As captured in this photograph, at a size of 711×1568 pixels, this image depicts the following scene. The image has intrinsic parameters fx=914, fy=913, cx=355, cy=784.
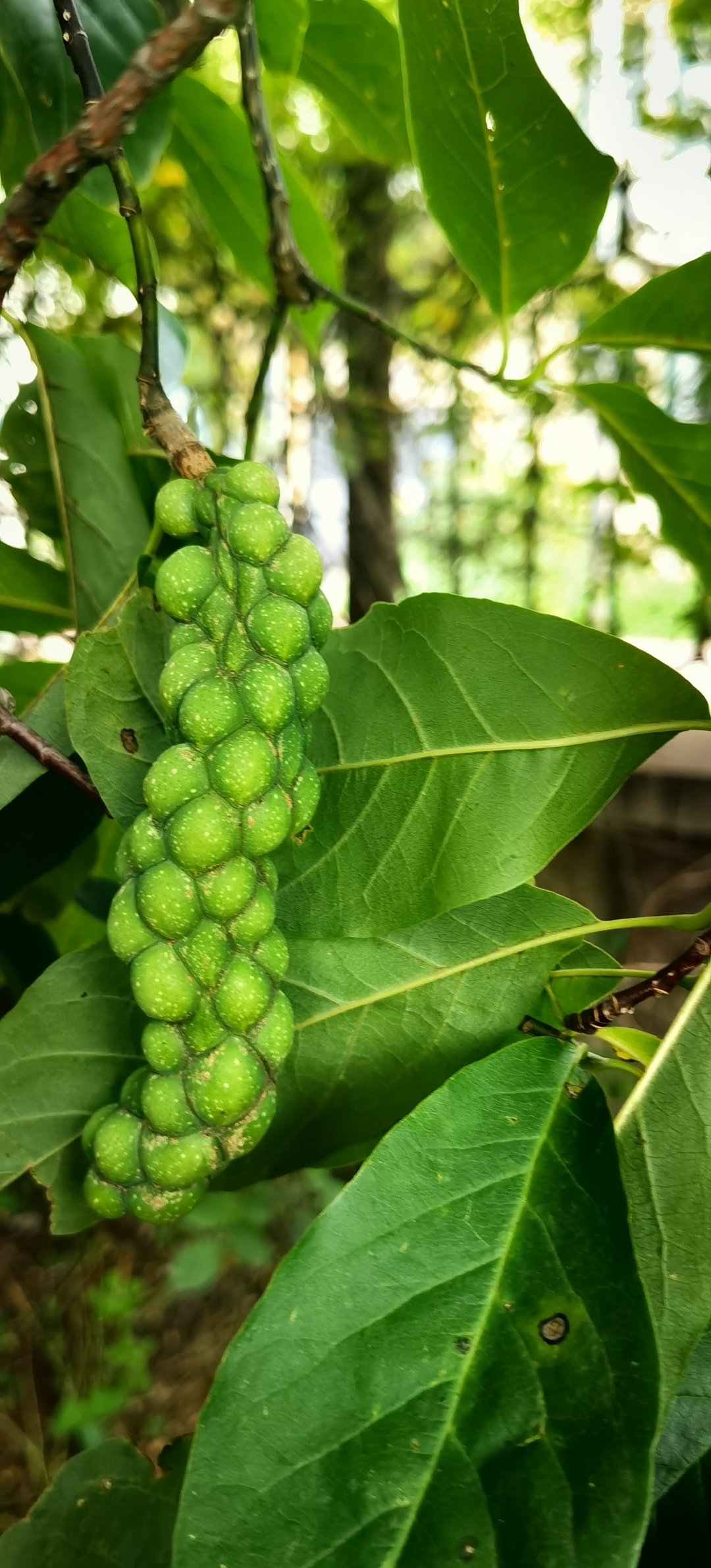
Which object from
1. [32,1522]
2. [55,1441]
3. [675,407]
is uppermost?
[675,407]

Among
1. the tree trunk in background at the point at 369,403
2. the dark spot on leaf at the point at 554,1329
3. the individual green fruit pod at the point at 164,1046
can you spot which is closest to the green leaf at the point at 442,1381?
the dark spot on leaf at the point at 554,1329

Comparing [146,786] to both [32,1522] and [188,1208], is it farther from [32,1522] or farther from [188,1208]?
[32,1522]

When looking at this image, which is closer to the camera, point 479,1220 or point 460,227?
point 479,1220

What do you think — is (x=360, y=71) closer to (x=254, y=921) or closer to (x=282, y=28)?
(x=282, y=28)

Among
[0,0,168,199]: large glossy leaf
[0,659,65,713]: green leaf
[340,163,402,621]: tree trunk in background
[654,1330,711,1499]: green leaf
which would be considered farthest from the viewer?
[340,163,402,621]: tree trunk in background

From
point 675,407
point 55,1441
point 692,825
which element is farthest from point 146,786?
point 675,407

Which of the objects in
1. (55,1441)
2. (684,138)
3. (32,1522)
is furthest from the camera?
(684,138)

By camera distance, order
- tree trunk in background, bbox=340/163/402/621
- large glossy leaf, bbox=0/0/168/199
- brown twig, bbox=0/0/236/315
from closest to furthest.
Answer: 1. brown twig, bbox=0/0/236/315
2. large glossy leaf, bbox=0/0/168/199
3. tree trunk in background, bbox=340/163/402/621

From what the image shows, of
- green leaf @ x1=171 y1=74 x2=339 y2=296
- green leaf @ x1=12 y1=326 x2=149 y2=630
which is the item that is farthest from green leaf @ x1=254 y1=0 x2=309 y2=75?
green leaf @ x1=12 y1=326 x2=149 y2=630

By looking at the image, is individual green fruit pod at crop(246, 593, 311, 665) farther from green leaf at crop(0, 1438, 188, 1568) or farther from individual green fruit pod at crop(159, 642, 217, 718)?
green leaf at crop(0, 1438, 188, 1568)
